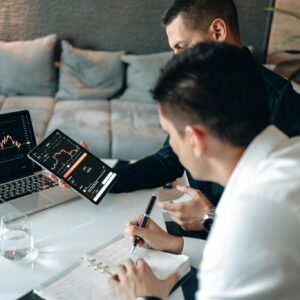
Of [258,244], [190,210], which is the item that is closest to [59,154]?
[190,210]

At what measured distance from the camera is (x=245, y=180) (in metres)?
0.79

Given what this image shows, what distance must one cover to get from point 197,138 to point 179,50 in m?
0.57

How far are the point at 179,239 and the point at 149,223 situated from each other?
0.09 m

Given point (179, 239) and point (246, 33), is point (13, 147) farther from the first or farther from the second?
point (246, 33)

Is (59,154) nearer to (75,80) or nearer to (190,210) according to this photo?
(190,210)

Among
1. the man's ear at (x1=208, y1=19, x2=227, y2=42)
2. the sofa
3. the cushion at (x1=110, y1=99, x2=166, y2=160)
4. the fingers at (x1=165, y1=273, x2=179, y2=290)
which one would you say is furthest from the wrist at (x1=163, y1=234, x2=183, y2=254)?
the sofa

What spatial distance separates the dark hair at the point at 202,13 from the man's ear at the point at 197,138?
0.70m

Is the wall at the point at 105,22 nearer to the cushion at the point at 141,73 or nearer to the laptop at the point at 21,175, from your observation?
the cushion at the point at 141,73

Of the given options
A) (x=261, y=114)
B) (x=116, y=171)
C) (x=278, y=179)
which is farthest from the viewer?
(x=116, y=171)

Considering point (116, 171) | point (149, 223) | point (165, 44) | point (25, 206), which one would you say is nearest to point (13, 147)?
point (25, 206)

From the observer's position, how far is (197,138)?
0.86 meters

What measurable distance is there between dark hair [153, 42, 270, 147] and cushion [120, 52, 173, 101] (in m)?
2.26

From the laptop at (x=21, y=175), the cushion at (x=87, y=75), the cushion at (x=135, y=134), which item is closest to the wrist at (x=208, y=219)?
the laptop at (x=21, y=175)

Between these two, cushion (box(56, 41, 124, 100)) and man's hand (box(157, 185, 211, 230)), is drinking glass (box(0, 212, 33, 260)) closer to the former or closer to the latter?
man's hand (box(157, 185, 211, 230))
